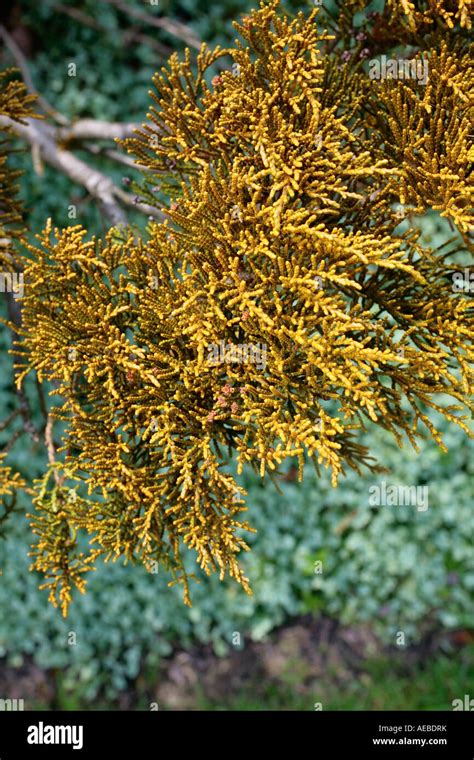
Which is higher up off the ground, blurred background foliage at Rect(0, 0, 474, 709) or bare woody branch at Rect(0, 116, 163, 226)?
bare woody branch at Rect(0, 116, 163, 226)

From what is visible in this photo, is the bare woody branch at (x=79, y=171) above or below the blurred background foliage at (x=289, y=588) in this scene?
above

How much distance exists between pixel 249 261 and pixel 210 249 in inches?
5.9

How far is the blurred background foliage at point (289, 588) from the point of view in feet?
15.4

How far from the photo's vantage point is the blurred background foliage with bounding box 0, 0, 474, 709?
4.69 metres

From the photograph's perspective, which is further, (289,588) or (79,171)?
→ (289,588)

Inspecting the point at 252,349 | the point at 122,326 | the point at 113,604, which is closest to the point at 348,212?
the point at 252,349

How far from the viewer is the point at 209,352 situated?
219cm

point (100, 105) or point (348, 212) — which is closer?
point (348, 212)

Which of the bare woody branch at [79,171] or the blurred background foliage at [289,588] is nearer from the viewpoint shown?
the bare woody branch at [79,171]

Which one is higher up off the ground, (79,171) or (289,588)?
(79,171)

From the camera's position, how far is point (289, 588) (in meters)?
4.80

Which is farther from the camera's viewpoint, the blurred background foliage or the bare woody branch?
the blurred background foliage
